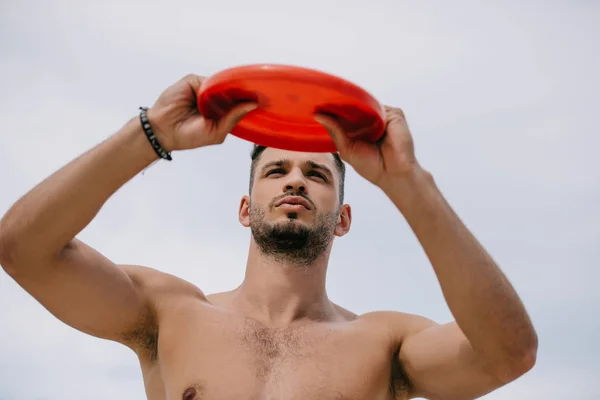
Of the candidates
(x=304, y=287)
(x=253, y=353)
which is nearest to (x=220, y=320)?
(x=253, y=353)

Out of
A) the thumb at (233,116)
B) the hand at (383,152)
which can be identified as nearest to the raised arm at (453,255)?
the hand at (383,152)

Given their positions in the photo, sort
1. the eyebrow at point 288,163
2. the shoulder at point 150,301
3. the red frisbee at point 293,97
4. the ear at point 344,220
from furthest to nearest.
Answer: the ear at point 344,220
the eyebrow at point 288,163
the shoulder at point 150,301
the red frisbee at point 293,97

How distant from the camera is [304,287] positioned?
5.43 m

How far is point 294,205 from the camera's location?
16.9ft

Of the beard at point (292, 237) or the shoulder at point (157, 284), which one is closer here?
the shoulder at point (157, 284)

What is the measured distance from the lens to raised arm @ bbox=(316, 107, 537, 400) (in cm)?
370

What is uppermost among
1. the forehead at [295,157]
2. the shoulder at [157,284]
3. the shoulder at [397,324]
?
the forehead at [295,157]

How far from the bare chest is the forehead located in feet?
4.05

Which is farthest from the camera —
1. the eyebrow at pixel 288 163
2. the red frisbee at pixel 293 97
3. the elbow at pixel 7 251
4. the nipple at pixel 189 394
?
the eyebrow at pixel 288 163

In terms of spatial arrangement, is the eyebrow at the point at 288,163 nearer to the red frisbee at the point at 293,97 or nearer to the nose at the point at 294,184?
the nose at the point at 294,184

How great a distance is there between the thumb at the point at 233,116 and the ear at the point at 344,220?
2.11 metres

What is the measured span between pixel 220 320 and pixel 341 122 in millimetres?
1840

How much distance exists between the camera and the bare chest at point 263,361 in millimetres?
4648

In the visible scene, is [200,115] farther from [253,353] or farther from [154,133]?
[253,353]
